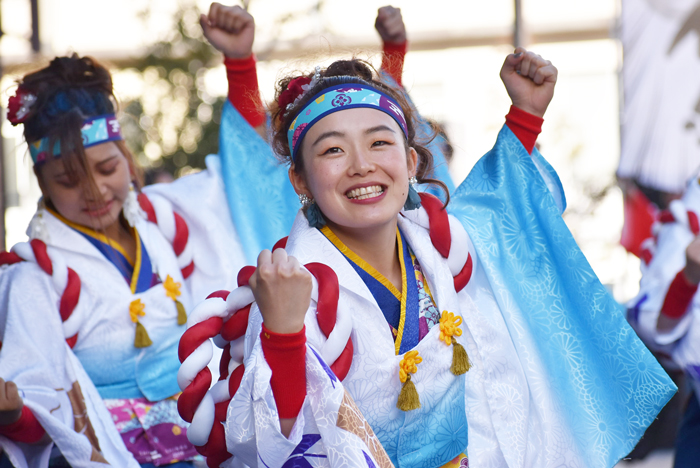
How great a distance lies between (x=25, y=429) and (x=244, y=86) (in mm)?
1120

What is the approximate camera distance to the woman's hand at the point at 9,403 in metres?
1.65

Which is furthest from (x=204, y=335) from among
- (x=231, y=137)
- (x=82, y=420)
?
(x=231, y=137)

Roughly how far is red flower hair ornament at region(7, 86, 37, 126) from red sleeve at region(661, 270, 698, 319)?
78.6 inches

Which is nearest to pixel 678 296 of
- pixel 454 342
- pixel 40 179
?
pixel 454 342

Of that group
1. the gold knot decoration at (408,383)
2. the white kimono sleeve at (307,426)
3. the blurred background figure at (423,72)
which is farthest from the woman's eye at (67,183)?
the blurred background figure at (423,72)

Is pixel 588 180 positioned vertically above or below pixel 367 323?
below

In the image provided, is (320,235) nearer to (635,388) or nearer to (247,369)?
(247,369)

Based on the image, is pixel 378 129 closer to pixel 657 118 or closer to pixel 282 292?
pixel 282 292

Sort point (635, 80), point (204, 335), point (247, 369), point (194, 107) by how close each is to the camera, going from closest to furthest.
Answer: point (247, 369)
point (204, 335)
point (635, 80)
point (194, 107)

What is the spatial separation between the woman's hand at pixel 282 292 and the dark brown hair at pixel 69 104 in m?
1.02

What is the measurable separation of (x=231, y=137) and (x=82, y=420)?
0.93 m

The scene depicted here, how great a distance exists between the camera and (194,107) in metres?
5.14

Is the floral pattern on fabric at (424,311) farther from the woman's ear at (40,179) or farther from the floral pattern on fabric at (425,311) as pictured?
the woman's ear at (40,179)

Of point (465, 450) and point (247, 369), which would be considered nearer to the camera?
point (247, 369)
